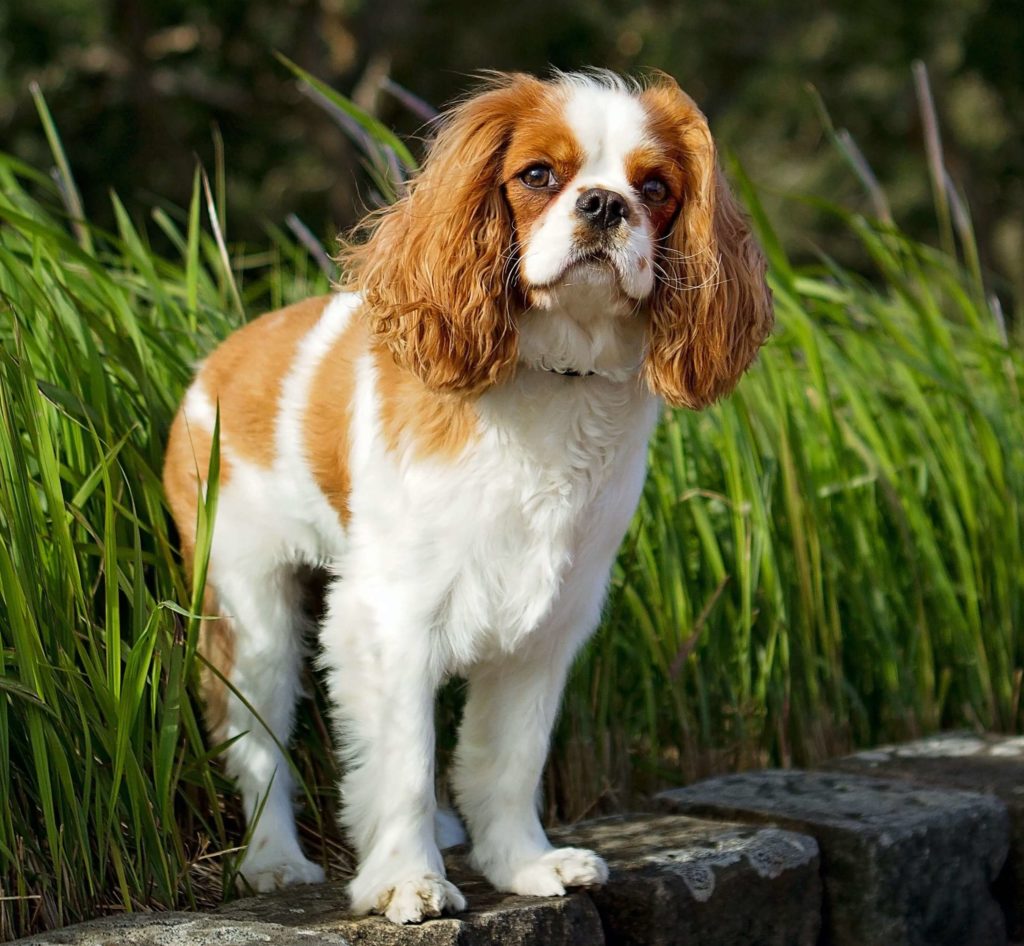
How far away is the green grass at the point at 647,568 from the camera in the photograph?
8.62 feet

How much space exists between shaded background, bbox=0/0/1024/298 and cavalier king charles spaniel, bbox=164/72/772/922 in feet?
44.5

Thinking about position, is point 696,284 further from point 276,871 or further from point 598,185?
point 276,871

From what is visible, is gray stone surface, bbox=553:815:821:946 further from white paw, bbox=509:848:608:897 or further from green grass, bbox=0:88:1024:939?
green grass, bbox=0:88:1024:939

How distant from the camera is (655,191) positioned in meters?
2.80

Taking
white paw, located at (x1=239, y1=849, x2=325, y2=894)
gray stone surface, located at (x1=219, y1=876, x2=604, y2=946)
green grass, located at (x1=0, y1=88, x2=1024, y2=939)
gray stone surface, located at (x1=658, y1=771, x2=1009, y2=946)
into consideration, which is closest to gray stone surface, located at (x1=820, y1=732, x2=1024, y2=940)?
gray stone surface, located at (x1=658, y1=771, x2=1009, y2=946)

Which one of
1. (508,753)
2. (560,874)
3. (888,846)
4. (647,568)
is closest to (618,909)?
(560,874)

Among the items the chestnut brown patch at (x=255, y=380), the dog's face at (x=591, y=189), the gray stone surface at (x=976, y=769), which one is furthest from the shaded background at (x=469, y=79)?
the dog's face at (x=591, y=189)

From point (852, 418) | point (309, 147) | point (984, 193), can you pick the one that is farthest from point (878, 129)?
point (852, 418)

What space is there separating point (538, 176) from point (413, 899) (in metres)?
1.35

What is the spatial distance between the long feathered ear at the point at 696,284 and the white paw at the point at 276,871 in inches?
49.2

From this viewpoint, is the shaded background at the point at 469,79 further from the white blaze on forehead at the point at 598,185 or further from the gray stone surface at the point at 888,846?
the white blaze on forehead at the point at 598,185

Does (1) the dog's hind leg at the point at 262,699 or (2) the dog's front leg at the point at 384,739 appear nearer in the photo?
(2) the dog's front leg at the point at 384,739

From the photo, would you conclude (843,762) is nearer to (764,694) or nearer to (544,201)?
(764,694)

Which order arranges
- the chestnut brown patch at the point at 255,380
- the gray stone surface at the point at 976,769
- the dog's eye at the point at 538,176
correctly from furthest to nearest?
the gray stone surface at the point at 976,769 < the chestnut brown patch at the point at 255,380 < the dog's eye at the point at 538,176
